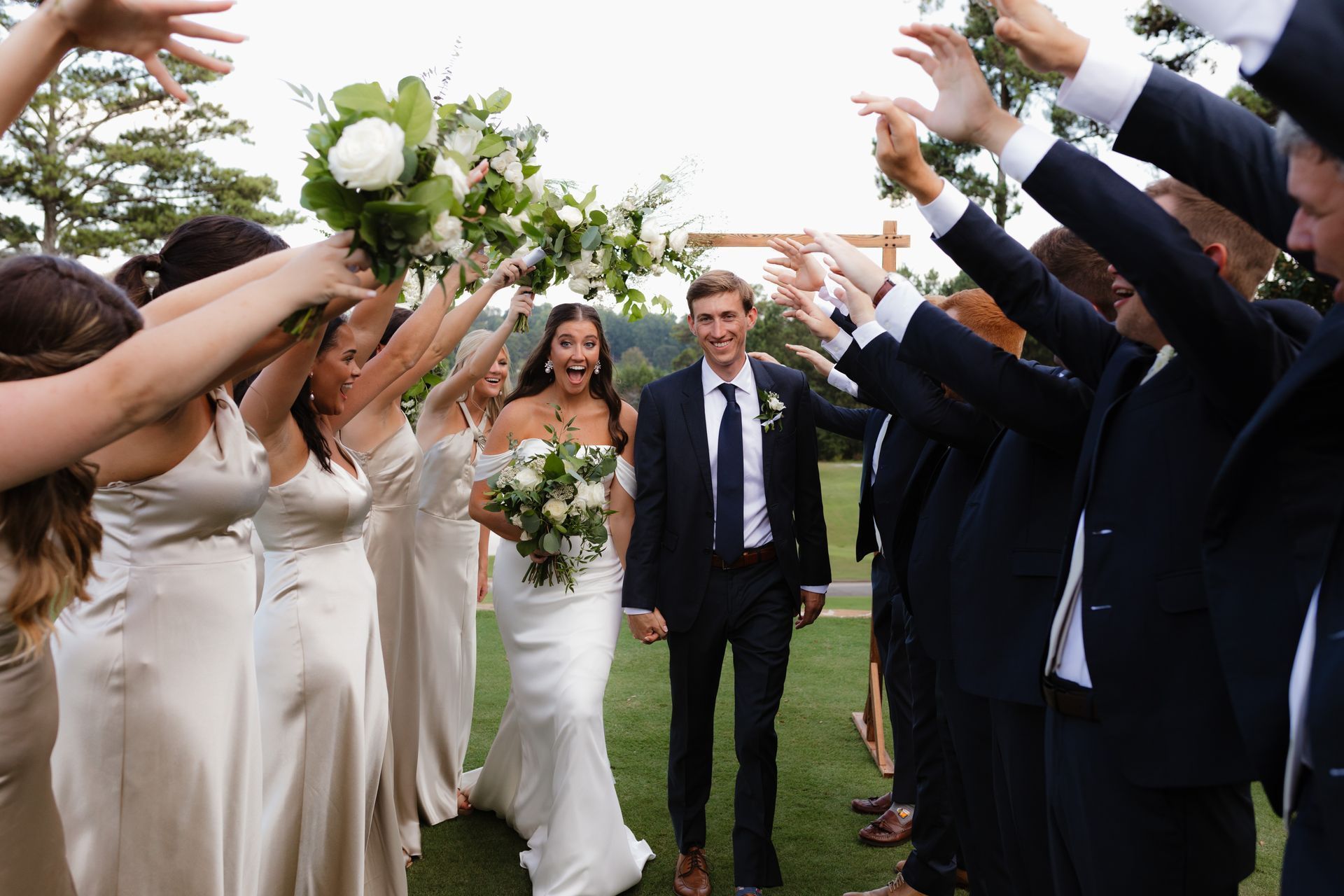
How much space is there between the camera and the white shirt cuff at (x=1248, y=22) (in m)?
1.61

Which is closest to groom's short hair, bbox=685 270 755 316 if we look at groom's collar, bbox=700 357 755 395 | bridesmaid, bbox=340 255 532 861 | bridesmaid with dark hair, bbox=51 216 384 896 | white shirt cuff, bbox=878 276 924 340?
groom's collar, bbox=700 357 755 395

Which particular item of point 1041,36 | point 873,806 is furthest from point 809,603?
point 1041,36

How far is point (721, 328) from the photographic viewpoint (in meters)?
5.50

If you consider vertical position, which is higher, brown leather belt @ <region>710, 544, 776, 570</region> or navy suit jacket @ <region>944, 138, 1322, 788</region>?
navy suit jacket @ <region>944, 138, 1322, 788</region>

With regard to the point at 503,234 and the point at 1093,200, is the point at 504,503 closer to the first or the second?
the point at 503,234

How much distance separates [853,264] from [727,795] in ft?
12.2

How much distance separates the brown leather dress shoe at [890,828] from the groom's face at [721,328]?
247cm

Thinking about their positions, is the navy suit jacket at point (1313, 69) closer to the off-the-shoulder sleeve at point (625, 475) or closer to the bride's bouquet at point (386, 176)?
the bride's bouquet at point (386, 176)

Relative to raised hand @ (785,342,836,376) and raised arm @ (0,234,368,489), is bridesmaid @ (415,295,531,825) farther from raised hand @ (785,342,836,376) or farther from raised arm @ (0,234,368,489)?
raised arm @ (0,234,368,489)

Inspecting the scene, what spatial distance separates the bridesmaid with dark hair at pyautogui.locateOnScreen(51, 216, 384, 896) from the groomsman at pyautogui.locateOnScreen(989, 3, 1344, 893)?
2.17 m

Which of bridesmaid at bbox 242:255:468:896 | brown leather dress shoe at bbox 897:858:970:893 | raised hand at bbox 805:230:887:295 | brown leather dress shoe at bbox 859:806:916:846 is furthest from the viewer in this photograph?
brown leather dress shoe at bbox 859:806:916:846

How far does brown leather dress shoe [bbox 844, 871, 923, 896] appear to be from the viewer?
187 inches

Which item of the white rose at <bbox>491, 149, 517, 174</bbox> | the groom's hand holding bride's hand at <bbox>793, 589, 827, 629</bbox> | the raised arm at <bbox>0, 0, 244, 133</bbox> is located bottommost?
the groom's hand holding bride's hand at <bbox>793, 589, 827, 629</bbox>

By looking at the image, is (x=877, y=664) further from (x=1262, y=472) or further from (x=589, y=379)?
(x=1262, y=472)
